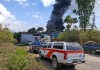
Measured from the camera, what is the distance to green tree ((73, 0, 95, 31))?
54941mm

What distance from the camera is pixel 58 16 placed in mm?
78062

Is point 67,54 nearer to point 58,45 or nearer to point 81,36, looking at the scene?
point 58,45

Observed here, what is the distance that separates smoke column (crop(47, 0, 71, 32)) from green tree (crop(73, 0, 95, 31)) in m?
18.4

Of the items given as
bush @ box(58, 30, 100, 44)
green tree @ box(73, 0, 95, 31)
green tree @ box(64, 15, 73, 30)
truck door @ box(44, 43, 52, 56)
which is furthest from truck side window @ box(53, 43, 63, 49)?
green tree @ box(64, 15, 73, 30)

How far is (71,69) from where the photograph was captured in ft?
54.4

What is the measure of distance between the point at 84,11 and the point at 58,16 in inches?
911

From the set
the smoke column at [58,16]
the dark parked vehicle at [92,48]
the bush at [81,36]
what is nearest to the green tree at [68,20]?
the smoke column at [58,16]

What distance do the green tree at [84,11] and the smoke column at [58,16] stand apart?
18412 mm

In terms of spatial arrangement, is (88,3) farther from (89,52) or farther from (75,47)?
(75,47)

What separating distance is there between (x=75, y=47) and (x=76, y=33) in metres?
28.1

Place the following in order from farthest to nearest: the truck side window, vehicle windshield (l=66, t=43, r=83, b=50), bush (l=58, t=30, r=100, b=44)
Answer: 1. bush (l=58, t=30, r=100, b=44)
2. the truck side window
3. vehicle windshield (l=66, t=43, r=83, b=50)

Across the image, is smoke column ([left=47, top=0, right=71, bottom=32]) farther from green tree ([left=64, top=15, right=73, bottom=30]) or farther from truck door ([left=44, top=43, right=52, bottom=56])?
truck door ([left=44, top=43, right=52, bottom=56])

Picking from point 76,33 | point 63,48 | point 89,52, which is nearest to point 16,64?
point 63,48

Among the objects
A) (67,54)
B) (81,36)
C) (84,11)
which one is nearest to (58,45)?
(67,54)
